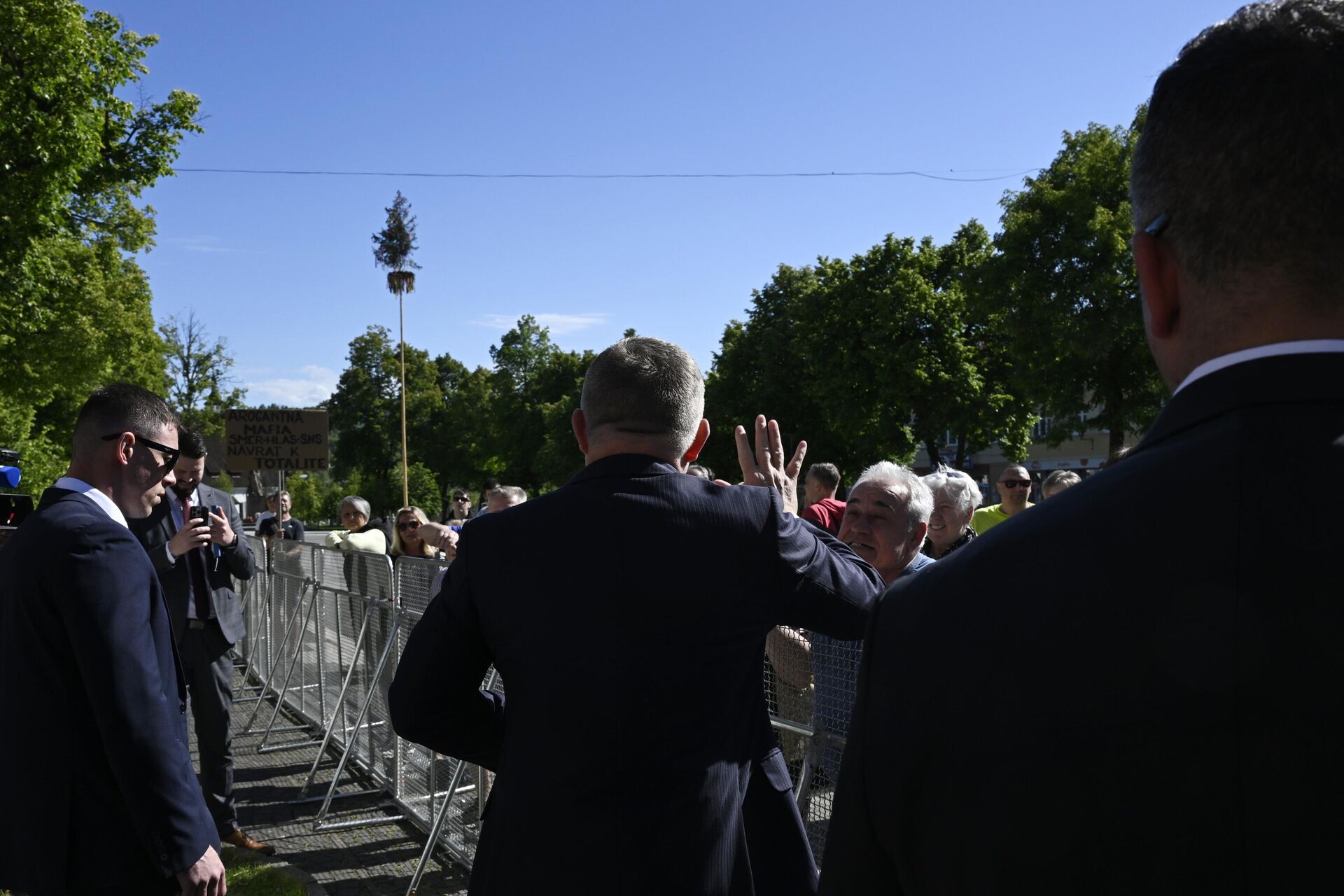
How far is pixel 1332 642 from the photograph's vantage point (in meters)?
0.85

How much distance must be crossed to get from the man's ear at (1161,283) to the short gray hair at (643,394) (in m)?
1.50

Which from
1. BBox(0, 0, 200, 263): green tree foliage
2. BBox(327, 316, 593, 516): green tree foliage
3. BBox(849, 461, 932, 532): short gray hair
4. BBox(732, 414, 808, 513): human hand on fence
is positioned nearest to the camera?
BBox(732, 414, 808, 513): human hand on fence

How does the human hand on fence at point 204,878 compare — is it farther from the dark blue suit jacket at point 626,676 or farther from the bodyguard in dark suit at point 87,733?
the dark blue suit jacket at point 626,676

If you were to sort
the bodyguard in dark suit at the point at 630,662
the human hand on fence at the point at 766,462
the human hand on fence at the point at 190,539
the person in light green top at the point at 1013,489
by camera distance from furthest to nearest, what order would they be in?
the person in light green top at the point at 1013,489, the human hand on fence at the point at 190,539, the human hand on fence at the point at 766,462, the bodyguard in dark suit at the point at 630,662

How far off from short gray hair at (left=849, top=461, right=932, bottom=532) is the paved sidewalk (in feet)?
10.5

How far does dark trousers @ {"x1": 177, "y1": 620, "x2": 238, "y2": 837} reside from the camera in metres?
6.50

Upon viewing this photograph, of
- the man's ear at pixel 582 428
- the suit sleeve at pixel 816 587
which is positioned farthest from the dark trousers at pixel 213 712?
the suit sleeve at pixel 816 587

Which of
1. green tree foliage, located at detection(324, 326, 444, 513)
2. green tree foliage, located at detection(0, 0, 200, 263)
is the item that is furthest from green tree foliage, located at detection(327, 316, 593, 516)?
green tree foliage, located at detection(0, 0, 200, 263)

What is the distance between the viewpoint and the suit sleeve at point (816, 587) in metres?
2.43

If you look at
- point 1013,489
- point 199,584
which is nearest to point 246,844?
point 199,584

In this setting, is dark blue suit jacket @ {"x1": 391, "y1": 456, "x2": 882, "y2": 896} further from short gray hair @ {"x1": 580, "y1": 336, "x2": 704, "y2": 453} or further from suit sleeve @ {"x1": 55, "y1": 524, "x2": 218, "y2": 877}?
suit sleeve @ {"x1": 55, "y1": 524, "x2": 218, "y2": 877}

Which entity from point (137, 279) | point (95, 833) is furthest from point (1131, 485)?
point (137, 279)

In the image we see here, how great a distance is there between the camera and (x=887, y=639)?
40.7 inches

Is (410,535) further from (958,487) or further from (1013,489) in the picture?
(1013,489)
